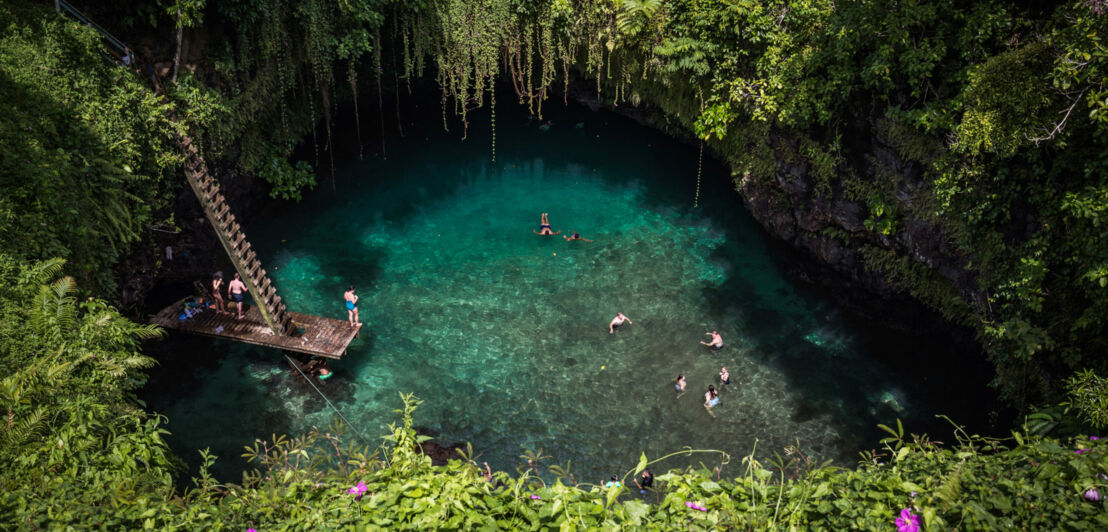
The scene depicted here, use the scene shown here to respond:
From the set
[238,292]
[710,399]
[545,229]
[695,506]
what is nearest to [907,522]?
[695,506]

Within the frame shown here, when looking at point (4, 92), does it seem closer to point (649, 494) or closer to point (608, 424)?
point (608, 424)

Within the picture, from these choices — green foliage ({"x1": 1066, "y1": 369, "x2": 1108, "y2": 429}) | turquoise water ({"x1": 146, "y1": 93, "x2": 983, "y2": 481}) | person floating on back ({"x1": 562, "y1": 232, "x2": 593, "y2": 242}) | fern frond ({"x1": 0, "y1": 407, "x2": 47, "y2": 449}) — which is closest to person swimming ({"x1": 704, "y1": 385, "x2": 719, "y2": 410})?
turquoise water ({"x1": 146, "y1": 93, "x2": 983, "y2": 481})

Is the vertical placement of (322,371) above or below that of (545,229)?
below

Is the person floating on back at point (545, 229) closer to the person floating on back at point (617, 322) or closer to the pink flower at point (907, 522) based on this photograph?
the person floating on back at point (617, 322)

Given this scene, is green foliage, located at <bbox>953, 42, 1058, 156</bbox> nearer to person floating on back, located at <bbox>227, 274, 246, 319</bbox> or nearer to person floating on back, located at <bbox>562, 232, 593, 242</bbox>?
person floating on back, located at <bbox>562, 232, 593, 242</bbox>

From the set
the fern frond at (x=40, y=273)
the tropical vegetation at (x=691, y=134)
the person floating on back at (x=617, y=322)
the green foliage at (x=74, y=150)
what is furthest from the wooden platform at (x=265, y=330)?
the person floating on back at (x=617, y=322)

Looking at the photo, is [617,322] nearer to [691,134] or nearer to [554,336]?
[554,336]
